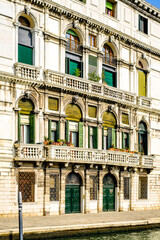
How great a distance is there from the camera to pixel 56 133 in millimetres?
27000

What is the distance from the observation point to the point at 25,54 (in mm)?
25938

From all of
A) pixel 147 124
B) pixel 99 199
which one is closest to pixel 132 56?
pixel 147 124

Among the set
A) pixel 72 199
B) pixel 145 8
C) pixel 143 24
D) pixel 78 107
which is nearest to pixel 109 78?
pixel 78 107

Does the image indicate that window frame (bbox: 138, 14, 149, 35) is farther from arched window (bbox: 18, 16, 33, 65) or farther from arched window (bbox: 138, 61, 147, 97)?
arched window (bbox: 18, 16, 33, 65)

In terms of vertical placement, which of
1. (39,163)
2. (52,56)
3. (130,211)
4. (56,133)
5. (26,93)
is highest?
(52,56)

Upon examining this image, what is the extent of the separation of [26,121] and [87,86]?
550 centimetres

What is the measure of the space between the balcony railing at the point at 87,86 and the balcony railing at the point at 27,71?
2.46ft

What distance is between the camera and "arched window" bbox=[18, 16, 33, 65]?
25750 mm

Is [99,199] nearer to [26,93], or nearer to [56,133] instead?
[56,133]

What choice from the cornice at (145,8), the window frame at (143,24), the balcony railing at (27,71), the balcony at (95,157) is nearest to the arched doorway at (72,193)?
the balcony at (95,157)

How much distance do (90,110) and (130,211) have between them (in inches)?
304

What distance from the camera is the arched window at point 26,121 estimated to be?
25141mm

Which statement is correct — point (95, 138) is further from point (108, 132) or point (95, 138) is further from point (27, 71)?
point (27, 71)

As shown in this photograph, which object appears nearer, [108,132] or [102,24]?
[108,132]
